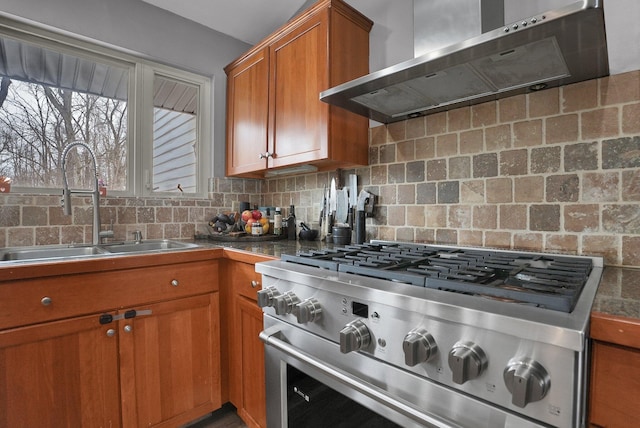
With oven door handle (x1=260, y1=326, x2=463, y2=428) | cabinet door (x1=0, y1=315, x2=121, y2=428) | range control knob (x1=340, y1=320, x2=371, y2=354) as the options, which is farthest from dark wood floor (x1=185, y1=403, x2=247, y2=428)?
range control knob (x1=340, y1=320, x2=371, y2=354)

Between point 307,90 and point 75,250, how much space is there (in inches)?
59.4

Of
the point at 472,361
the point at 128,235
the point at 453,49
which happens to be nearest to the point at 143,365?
the point at 128,235

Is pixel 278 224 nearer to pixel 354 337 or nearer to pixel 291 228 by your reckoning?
pixel 291 228

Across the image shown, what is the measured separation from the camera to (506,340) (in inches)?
23.6

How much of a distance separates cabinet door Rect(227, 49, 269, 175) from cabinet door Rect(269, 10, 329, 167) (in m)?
0.09

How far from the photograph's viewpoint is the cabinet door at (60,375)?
1.14m

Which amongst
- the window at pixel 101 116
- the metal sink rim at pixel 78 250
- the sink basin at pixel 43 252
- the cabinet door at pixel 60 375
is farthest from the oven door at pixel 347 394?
the window at pixel 101 116

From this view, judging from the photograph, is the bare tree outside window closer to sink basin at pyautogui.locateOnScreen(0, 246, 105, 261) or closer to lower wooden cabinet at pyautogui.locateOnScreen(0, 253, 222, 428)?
sink basin at pyautogui.locateOnScreen(0, 246, 105, 261)

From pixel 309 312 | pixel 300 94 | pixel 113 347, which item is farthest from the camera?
pixel 300 94

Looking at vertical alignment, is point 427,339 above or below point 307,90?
below

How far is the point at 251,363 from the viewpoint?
1.49 metres

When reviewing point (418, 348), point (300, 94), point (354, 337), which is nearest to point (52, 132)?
point (300, 94)

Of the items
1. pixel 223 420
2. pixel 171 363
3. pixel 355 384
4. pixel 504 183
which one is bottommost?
pixel 223 420

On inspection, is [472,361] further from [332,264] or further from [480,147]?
[480,147]
